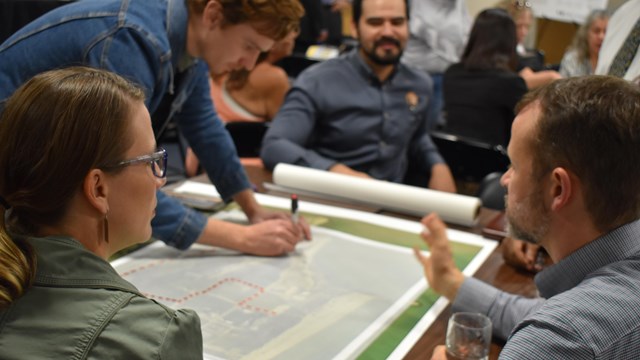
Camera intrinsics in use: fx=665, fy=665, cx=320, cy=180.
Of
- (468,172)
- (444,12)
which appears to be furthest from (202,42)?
(444,12)

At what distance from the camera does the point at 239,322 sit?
130 cm

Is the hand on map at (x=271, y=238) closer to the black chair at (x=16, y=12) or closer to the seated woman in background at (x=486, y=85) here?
the black chair at (x=16, y=12)

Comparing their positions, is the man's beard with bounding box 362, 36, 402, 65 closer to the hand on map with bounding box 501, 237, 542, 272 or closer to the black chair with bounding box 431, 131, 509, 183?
the black chair with bounding box 431, 131, 509, 183

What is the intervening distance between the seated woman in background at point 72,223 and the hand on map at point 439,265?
2.13 feet

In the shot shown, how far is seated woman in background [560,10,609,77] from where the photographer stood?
4.36 metres

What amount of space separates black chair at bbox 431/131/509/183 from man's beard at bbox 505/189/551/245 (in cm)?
157

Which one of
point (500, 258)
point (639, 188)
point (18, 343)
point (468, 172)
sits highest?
point (639, 188)

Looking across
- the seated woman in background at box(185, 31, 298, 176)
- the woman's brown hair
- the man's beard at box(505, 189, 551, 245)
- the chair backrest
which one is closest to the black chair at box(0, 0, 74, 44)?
the seated woman in background at box(185, 31, 298, 176)

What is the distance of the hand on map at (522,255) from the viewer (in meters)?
1.58

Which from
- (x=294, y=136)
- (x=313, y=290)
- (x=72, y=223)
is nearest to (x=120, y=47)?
(x=72, y=223)

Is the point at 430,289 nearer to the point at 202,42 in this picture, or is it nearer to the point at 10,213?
the point at 202,42

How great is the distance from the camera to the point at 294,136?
2.56m

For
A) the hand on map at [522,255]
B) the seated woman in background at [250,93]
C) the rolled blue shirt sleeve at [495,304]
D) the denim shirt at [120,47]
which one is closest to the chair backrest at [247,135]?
the seated woman in background at [250,93]

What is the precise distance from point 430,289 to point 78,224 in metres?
0.84
